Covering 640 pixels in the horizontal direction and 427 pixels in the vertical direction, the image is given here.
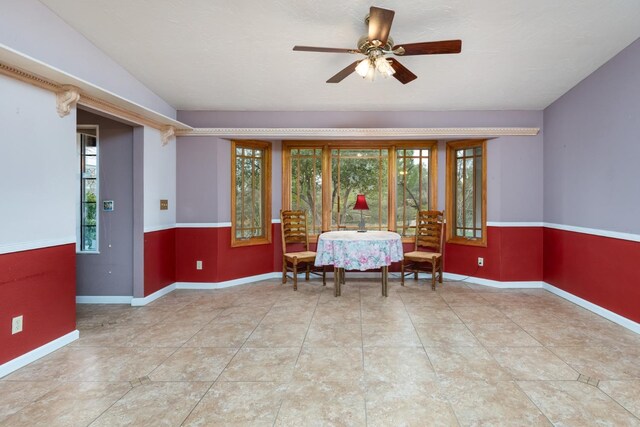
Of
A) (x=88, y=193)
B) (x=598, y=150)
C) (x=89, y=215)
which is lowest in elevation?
(x=89, y=215)

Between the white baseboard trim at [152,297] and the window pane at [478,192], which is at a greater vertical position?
the window pane at [478,192]

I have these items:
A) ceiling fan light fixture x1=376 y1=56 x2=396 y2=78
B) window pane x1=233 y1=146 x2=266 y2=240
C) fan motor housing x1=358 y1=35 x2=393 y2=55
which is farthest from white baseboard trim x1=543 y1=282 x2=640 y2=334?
window pane x1=233 y1=146 x2=266 y2=240

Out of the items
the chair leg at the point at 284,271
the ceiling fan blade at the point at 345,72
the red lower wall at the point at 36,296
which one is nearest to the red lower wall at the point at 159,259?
the red lower wall at the point at 36,296

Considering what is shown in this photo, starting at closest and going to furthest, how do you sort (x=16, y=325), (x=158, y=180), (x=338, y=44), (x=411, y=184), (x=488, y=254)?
A: (x=16, y=325), (x=338, y=44), (x=158, y=180), (x=488, y=254), (x=411, y=184)

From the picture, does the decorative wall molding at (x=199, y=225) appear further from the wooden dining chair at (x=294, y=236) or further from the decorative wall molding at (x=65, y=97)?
the decorative wall molding at (x=65, y=97)

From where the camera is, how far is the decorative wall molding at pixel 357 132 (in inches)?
175

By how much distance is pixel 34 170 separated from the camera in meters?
2.47

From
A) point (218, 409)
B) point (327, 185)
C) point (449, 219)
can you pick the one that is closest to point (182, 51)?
point (327, 185)

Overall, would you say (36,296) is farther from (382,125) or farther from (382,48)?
(382,125)

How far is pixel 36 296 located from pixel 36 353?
1.46 ft

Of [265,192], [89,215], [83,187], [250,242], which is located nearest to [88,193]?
[83,187]

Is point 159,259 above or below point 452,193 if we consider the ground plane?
below

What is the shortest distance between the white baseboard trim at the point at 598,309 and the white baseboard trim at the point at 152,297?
5.22 m

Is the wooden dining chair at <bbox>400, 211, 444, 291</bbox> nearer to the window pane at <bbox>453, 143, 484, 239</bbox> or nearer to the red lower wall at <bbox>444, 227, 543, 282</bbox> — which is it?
the window pane at <bbox>453, 143, 484, 239</bbox>
